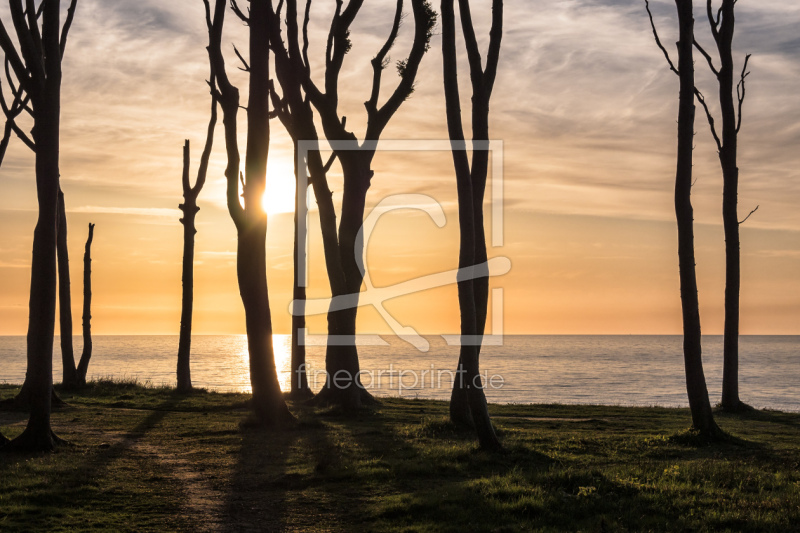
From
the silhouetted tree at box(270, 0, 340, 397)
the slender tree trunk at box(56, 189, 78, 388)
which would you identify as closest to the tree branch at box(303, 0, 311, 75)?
the silhouetted tree at box(270, 0, 340, 397)

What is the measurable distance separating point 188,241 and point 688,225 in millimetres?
15866

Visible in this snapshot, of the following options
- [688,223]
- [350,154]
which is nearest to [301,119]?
[350,154]

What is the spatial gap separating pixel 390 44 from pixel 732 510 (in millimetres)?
14448

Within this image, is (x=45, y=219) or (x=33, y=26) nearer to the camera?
(x=45, y=219)

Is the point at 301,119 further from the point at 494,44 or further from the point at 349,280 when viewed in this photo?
the point at 494,44

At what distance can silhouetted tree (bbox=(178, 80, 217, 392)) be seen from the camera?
23500 millimetres

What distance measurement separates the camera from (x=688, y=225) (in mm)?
13820

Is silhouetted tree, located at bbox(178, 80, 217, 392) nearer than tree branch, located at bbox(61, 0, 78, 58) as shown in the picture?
No

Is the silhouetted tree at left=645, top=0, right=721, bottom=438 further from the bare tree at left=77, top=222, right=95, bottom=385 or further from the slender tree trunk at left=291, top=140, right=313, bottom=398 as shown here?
the bare tree at left=77, top=222, right=95, bottom=385

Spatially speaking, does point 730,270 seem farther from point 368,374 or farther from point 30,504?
point 368,374

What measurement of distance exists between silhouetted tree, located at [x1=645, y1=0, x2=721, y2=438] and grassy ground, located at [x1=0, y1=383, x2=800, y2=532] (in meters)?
1.13

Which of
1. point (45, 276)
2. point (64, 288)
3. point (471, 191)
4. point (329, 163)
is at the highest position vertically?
point (329, 163)

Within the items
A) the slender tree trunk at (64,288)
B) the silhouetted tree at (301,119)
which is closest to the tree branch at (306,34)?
the silhouetted tree at (301,119)

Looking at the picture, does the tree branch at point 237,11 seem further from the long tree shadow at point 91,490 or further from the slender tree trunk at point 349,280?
the long tree shadow at point 91,490
